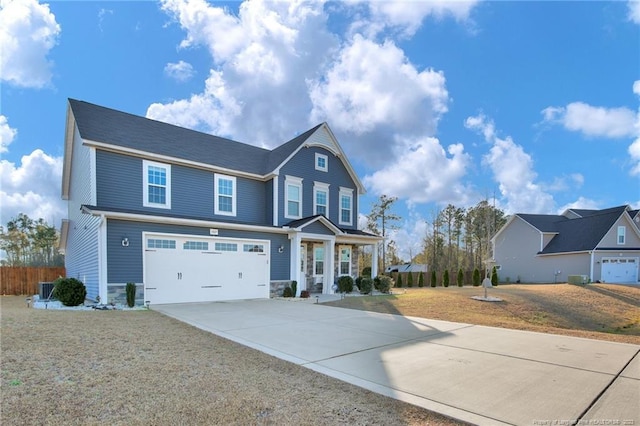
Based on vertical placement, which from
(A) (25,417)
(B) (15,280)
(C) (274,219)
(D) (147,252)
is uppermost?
(C) (274,219)

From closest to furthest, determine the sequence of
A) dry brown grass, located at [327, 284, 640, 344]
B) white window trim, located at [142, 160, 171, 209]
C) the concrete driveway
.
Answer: the concrete driveway → dry brown grass, located at [327, 284, 640, 344] → white window trim, located at [142, 160, 171, 209]

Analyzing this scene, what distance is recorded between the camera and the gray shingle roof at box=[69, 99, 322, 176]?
12586mm

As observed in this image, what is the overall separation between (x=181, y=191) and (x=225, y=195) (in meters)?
1.96

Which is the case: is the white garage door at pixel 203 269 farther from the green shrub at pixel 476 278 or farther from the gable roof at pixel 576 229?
the gable roof at pixel 576 229

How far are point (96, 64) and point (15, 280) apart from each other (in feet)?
41.9

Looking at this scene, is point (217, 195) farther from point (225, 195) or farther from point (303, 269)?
point (303, 269)

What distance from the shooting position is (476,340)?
6551mm

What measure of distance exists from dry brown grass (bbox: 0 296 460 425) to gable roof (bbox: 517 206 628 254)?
2883cm

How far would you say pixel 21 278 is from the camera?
17875 mm

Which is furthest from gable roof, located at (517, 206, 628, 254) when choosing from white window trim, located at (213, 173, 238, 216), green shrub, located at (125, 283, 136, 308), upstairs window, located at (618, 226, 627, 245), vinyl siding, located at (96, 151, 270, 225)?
green shrub, located at (125, 283, 136, 308)

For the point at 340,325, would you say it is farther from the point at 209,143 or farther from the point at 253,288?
the point at 209,143

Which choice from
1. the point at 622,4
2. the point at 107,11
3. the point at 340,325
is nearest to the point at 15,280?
the point at 107,11

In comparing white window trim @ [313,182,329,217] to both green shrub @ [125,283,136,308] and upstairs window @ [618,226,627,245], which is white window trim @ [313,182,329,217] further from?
upstairs window @ [618,226,627,245]

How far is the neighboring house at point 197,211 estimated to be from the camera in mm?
11516
